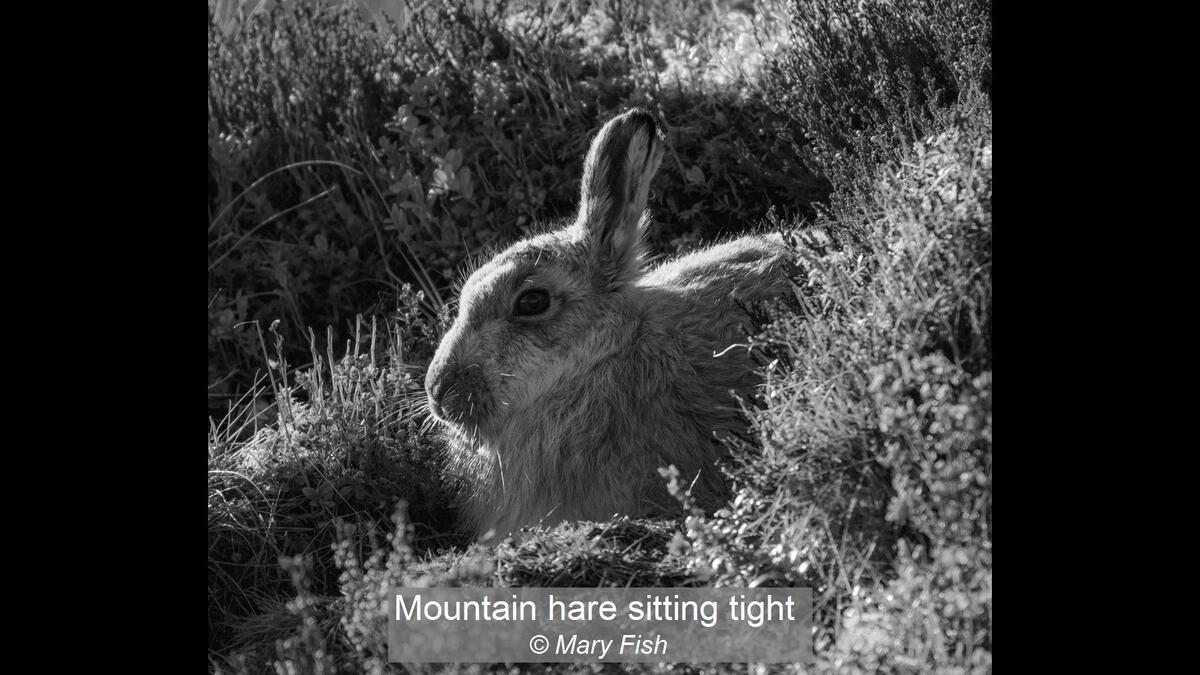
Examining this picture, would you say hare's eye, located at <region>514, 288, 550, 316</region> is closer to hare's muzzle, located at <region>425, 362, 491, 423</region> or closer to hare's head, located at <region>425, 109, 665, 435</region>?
hare's head, located at <region>425, 109, 665, 435</region>

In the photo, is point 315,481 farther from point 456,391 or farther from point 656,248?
point 656,248

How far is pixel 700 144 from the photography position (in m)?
6.21

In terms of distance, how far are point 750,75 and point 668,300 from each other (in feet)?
5.65

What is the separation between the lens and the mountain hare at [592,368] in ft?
15.7

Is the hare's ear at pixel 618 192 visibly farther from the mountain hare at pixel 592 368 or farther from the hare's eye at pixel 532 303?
the hare's eye at pixel 532 303

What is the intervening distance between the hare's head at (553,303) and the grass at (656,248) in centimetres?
51

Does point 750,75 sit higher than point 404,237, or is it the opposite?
point 750,75

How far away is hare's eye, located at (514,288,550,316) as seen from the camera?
16.3 feet

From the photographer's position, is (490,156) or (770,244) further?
(490,156)
